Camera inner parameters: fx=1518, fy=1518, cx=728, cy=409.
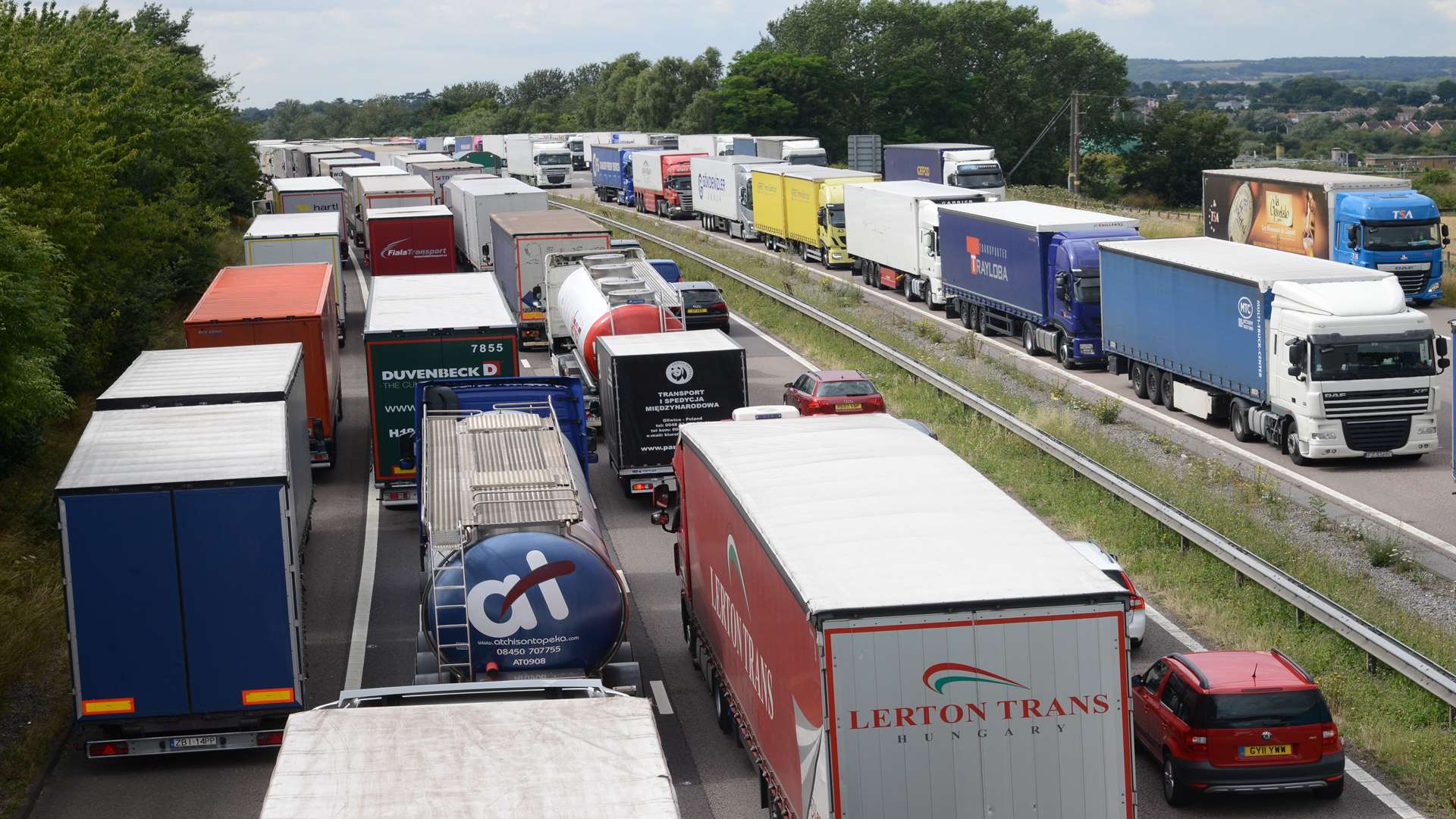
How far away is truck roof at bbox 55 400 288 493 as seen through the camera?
47.5 ft

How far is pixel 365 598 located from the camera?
65.9 ft

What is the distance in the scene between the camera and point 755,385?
33.9 meters

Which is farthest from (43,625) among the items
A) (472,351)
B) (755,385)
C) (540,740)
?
(755,385)

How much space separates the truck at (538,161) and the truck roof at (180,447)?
86.9 metres

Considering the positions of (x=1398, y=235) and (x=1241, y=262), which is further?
(x=1398, y=235)

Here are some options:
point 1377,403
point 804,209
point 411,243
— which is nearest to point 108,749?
point 1377,403

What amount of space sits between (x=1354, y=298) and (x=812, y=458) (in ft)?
52.6

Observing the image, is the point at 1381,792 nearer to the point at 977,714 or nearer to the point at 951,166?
the point at 977,714

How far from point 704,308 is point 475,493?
25631 millimetres

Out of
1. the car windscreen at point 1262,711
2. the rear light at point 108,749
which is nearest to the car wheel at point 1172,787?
the car windscreen at point 1262,711

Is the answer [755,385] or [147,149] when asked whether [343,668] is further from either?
[147,149]

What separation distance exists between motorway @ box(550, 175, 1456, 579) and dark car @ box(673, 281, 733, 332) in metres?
8.41

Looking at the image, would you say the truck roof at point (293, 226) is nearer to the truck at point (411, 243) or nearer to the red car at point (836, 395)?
the truck at point (411, 243)

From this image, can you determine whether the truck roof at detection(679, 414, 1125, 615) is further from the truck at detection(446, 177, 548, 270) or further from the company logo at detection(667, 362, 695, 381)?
the truck at detection(446, 177, 548, 270)
